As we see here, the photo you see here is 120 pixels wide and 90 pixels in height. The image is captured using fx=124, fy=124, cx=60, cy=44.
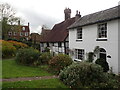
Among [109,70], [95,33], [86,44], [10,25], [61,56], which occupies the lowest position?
[109,70]

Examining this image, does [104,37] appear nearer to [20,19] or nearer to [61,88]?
[61,88]

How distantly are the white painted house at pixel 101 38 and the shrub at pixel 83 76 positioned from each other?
4313mm

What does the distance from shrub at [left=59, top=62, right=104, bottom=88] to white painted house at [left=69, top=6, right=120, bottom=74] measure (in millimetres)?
4313

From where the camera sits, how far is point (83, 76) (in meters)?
7.66

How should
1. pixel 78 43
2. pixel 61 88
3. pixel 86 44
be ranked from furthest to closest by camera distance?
pixel 78 43 → pixel 86 44 → pixel 61 88

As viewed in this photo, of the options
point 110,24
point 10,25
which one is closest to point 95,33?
point 110,24

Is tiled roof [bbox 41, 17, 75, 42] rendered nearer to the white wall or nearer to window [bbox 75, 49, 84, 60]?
window [bbox 75, 49, 84, 60]

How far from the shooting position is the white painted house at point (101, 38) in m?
11.4

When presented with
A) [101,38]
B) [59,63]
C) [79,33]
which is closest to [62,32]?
[79,33]

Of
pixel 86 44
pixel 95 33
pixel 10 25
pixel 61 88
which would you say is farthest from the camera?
pixel 10 25

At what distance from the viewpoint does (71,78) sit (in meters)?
7.69

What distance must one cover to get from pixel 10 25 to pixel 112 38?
34718 millimetres

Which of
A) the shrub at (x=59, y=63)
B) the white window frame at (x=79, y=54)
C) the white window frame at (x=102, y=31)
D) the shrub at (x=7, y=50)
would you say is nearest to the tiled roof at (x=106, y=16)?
the white window frame at (x=102, y=31)

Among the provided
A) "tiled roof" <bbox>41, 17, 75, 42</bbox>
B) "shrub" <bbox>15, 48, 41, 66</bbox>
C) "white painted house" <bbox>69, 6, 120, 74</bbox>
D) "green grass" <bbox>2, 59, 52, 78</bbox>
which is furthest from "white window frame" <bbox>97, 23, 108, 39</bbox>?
"tiled roof" <bbox>41, 17, 75, 42</bbox>
